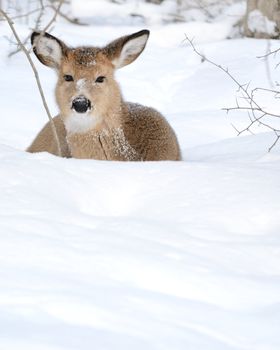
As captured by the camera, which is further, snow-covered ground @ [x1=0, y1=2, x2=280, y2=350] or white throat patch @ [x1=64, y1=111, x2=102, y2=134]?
white throat patch @ [x1=64, y1=111, x2=102, y2=134]

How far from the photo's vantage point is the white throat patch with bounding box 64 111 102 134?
288 inches

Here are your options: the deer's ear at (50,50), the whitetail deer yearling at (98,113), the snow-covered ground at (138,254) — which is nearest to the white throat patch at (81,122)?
the whitetail deer yearling at (98,113)

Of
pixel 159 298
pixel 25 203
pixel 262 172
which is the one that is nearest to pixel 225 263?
pixel 159 298

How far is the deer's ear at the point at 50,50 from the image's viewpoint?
24.5ft

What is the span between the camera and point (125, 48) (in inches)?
305

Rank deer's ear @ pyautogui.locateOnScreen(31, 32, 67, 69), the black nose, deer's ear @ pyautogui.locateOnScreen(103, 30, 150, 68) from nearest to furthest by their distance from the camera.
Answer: the black nose
deer's ear @ pyautogui.locateOnScreen(31, 32, 67, 69)
deer's ear @ pyautogui.locateOnScreen(103, 30, 150, 68)

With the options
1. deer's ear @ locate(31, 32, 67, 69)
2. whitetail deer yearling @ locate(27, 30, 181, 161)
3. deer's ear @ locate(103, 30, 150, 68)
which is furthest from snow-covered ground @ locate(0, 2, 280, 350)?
deer's ear @ locate(31, 32, 67, 69)

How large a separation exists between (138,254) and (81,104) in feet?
10.8

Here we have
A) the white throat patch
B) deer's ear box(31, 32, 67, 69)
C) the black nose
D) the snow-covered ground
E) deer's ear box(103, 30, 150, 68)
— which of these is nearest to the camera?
the snow-covered ground

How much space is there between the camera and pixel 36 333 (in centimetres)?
320

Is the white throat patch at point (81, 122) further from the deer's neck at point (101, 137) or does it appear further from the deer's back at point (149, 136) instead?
the deer's back at point (149, 136)

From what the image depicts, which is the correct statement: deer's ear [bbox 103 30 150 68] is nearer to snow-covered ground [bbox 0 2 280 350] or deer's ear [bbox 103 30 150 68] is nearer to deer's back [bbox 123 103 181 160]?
deer's back [bbox 123 103 181 160]

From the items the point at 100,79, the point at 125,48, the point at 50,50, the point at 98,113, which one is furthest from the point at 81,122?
the point at 125,48

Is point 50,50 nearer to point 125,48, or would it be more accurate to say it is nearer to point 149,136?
point 125,48
